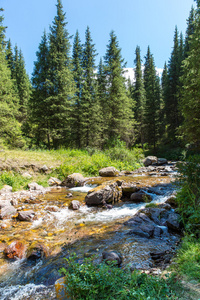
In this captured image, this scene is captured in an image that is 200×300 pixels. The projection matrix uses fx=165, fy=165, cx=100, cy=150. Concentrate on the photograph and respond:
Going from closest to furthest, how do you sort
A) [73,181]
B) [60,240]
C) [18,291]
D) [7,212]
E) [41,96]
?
[18,291]
[60,240]
[7,212]
[73,181]
[41,96]

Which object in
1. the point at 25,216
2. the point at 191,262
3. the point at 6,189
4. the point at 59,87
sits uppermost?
the point at 59,87

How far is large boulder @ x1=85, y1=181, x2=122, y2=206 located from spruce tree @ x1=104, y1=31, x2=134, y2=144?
1216 centimetres

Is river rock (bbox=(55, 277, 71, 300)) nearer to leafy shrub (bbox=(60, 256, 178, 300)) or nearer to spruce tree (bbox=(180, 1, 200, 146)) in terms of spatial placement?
leafy shrub (bbox=(60, 256, 178, 300))

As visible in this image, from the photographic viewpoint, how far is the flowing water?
3.14 m

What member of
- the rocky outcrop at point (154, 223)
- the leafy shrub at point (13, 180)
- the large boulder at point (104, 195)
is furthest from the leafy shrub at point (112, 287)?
the leafy shrub at point (13, 180)

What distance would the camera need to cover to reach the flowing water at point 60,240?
3.14m

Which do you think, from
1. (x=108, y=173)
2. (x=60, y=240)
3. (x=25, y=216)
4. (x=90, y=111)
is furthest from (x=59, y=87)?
(x=60, y=240)

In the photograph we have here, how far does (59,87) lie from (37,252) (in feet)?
59.7

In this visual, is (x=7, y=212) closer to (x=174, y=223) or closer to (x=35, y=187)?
(x=35, y=187)

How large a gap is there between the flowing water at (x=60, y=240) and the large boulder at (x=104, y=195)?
0.39 meters

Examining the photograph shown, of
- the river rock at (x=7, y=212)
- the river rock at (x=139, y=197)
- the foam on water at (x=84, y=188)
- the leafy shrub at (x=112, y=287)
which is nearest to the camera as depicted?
the leafy shrub at (x=112, y=287)

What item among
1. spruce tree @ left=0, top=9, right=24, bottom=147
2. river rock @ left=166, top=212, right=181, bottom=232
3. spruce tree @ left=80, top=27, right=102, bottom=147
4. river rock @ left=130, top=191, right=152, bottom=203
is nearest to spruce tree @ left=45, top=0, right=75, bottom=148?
spruce tree @ left=80, top=27, right=102, bottom=147

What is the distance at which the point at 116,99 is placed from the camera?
65.3ft

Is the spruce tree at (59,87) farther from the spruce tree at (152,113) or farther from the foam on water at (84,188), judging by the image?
the spruce tree at (152,113)
